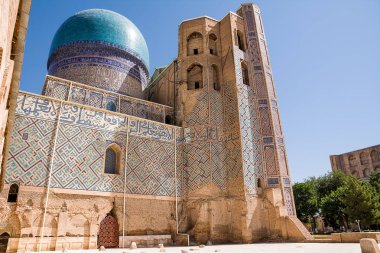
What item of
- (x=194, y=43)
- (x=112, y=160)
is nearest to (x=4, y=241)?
(x=112, y=160)

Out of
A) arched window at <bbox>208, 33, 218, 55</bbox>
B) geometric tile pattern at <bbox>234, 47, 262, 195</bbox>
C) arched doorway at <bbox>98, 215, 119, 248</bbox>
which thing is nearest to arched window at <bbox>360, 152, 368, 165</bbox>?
geometric tile pattern at <bbox>234, 47, 262, 195</bbox>

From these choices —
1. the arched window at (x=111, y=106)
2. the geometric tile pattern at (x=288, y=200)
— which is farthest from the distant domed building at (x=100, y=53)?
the geometric tile pattern at (x=288, y=200)

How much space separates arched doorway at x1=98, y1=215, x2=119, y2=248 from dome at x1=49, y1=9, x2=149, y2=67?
Result: 1107 cm

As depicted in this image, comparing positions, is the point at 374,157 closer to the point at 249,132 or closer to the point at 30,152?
the point at 249,132

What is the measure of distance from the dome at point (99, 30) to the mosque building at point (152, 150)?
10 cm

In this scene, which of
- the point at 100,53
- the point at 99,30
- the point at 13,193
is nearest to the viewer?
the point at 13,193

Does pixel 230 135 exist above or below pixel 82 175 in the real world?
above

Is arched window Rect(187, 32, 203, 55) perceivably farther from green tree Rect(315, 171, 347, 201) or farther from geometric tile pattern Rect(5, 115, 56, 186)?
green tree Rect(315, 171, 347, 201)

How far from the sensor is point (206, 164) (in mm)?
11836

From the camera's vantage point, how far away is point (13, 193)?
25.8ft

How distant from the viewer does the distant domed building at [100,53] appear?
1579cm

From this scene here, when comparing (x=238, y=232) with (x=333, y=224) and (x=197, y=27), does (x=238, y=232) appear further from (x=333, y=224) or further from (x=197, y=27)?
(x=333, y=224)

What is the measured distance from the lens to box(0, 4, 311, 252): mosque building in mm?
8406

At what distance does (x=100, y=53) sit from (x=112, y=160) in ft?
27.4
